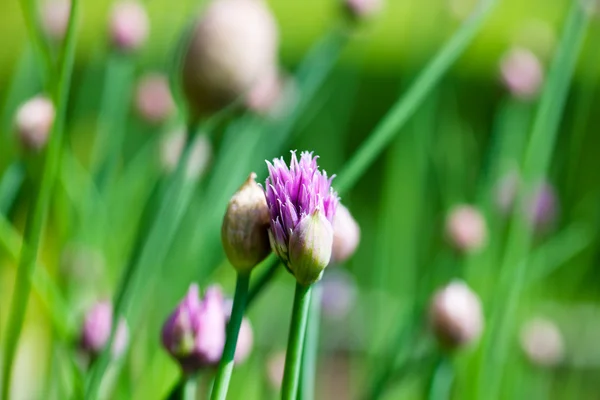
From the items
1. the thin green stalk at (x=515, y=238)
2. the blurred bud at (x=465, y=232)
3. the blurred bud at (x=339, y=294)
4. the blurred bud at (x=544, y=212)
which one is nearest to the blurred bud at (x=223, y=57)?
the thin green stalk at (x=515, y=238)

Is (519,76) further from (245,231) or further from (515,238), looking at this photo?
(245,231)

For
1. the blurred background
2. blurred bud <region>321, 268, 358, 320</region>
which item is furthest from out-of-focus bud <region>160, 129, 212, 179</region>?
blurred bud <region>321, 268, 358, 320</region>

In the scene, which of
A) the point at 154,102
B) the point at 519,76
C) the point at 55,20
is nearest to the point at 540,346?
the point at 519,76

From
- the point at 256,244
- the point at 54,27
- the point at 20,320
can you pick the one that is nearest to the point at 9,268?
the point at 54,27

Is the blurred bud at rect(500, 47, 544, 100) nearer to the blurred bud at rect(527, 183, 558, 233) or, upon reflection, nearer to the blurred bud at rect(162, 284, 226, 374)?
the blurred bud at rect(527, 183, 558, 233)

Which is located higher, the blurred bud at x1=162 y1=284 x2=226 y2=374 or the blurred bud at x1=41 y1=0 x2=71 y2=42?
the blurred bud at x1=41 y1=0 x2=71 y2=42

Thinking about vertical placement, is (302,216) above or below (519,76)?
below
